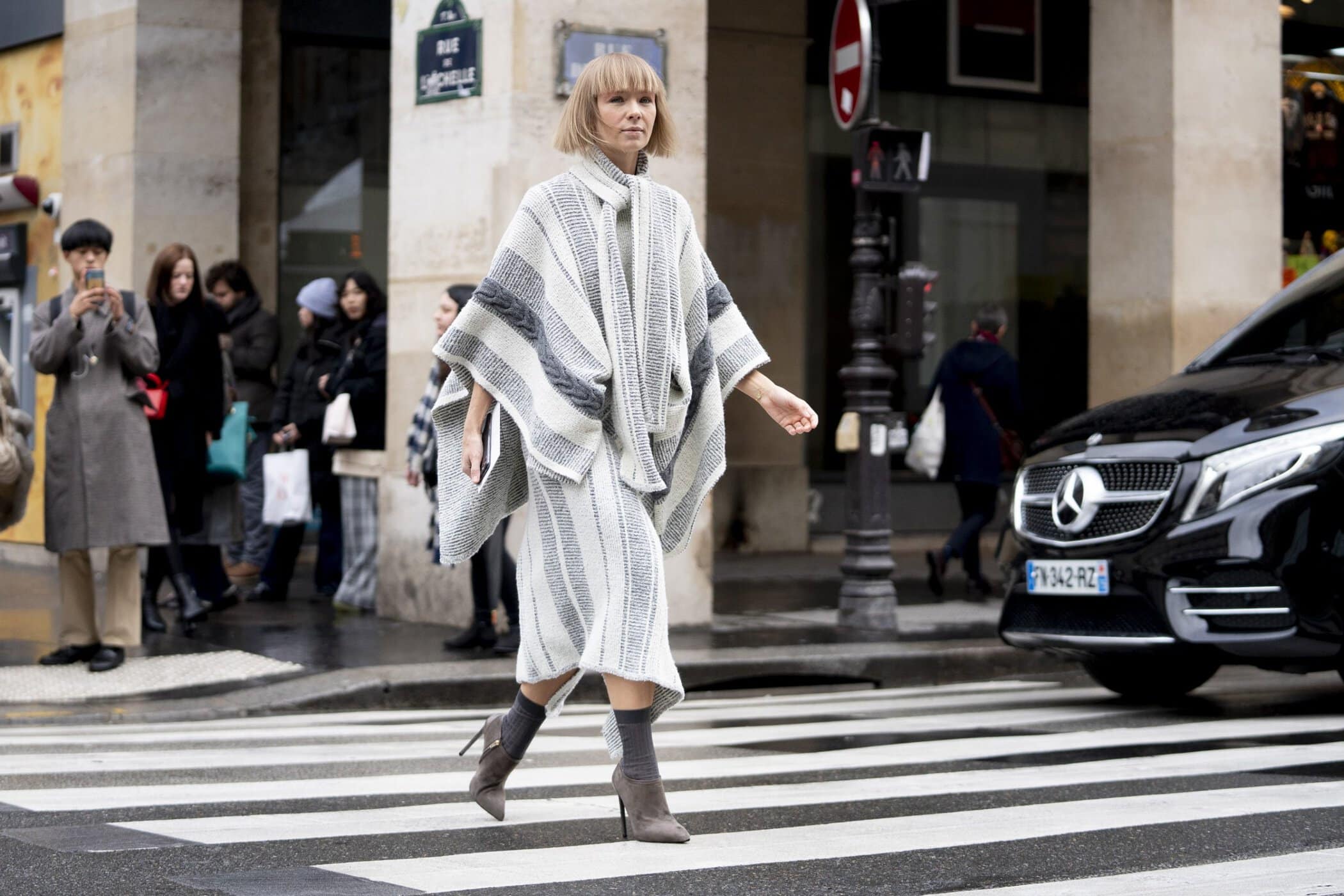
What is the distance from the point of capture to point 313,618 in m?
12.1

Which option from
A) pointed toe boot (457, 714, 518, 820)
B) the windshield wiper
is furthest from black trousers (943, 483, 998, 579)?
→ pointed toe boot (457, 714, 518, 820)

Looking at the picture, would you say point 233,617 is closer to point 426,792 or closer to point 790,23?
point 426,792

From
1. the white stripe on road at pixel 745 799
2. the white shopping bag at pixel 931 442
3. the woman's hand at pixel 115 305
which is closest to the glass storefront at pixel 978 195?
the white shopping bag at pixel 931 442

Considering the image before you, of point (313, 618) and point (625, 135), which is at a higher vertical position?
point (625, 135)

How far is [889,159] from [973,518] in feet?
10.3

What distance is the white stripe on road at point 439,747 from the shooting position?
689 centimetres

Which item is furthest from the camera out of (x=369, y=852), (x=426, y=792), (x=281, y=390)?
(x=281, y=390)

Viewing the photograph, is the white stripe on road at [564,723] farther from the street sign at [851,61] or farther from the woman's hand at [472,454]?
the street sign at [851,61]

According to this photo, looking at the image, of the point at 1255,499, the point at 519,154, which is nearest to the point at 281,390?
the point at 519,154

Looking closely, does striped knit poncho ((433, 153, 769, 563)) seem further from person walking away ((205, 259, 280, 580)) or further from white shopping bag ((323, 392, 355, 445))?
person walking away ((205, 259, 280, 580))

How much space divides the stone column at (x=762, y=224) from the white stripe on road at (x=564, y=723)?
7972 mm

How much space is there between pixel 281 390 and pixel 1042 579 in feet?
21.0

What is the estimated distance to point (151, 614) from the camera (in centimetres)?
1130

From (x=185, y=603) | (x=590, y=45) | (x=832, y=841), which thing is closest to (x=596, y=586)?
(x=832, y=841)
